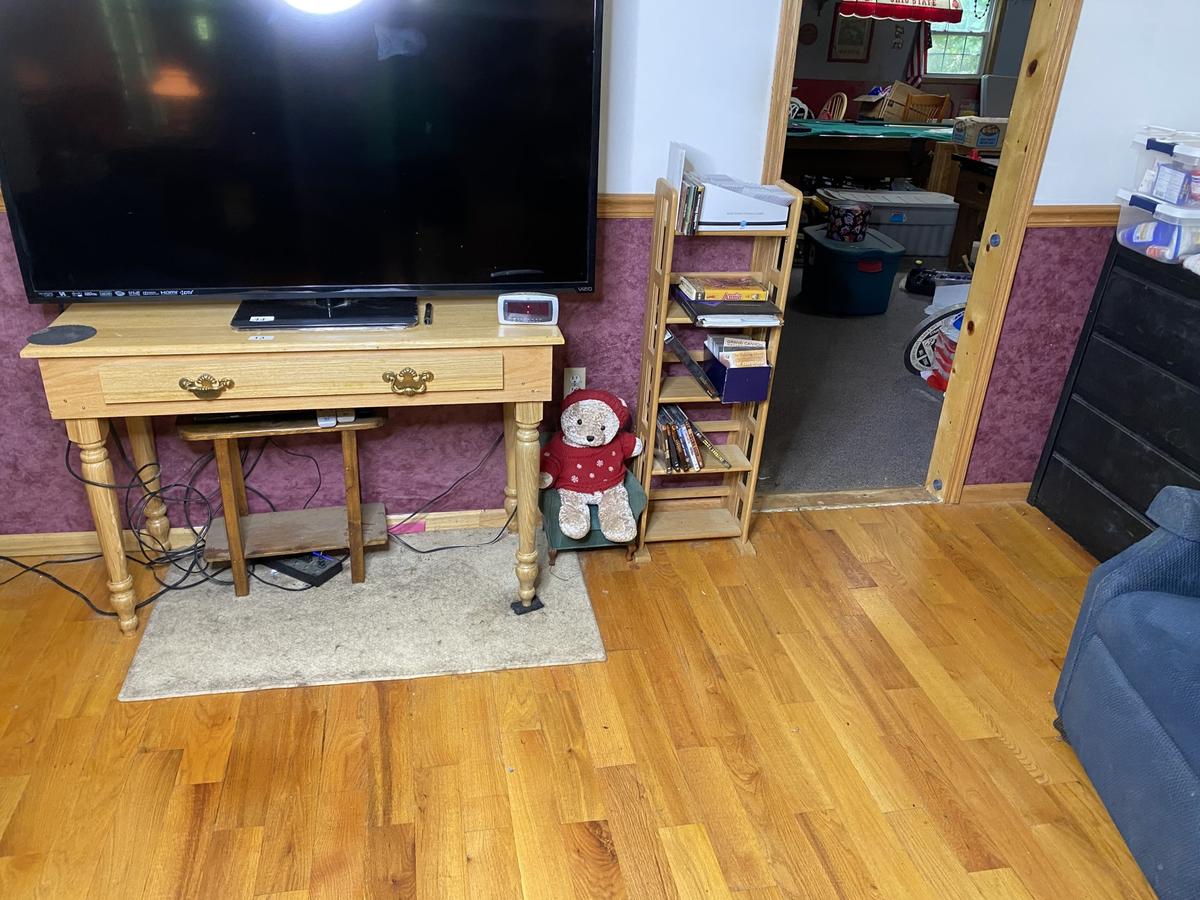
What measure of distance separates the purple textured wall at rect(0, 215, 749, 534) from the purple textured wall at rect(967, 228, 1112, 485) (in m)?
0.90

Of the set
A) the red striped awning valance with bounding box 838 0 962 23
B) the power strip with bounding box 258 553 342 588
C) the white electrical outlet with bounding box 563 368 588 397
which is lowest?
the power strip with bounding box 258 553 342 588

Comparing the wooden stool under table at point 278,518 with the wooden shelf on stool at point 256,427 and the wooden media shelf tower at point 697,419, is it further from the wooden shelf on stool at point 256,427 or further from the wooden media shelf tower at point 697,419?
the wooden media shelf tower at point 697,419

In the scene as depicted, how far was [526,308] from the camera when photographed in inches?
80.9

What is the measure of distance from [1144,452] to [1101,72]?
1.04 m

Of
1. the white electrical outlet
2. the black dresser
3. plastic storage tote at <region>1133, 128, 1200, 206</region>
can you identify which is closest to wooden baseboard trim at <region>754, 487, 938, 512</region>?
the black dresser

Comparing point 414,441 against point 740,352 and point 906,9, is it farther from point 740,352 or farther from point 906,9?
point 906,9

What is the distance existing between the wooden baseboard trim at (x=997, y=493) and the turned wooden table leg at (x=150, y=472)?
245cm

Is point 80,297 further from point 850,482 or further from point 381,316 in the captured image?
point 850,482

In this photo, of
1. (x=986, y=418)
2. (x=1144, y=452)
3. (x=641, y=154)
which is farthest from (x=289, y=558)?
(x=1144, y=452)

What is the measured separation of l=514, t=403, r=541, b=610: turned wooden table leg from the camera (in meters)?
2.09

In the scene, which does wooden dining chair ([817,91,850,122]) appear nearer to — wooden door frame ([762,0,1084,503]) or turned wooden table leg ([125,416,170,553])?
wooden door frame ([762,0,1084,503])

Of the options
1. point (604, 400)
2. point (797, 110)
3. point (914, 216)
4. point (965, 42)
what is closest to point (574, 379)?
point (604, 400)

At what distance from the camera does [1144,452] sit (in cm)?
241

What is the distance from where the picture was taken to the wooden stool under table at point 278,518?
2.09 metres
